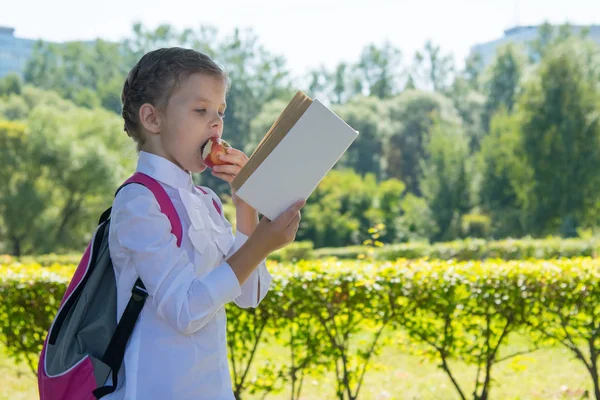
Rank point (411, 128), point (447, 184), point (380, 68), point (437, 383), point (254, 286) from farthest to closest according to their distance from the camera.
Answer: point (380, 68) → point (411, 128) → point (447, 184) → point (437, 383) → point (254, 286)

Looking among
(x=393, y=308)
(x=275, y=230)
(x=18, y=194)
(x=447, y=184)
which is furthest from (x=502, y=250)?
(x=447, y=184)

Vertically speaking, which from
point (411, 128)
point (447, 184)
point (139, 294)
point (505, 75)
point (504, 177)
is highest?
point (505, 75)

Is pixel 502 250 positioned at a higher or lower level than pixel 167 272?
higher

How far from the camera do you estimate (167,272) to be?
1.45 m

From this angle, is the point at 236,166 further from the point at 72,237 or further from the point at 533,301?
the point at 72,237

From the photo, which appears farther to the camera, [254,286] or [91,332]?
[254,286]

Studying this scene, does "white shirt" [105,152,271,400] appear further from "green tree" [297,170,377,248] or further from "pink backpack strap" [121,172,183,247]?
"green tree" [297,170,377,248]

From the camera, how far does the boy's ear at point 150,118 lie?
5.41ft

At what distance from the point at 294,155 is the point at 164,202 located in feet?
0.97

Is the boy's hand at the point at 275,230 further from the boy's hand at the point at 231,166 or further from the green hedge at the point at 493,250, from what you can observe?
the green hedge at the point at 493,250

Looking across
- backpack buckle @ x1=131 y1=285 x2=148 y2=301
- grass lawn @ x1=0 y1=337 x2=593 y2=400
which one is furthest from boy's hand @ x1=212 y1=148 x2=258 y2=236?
grass lawn @ x1=0 y1=337 x2=593 y2=400

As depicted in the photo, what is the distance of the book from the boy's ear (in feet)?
0.88

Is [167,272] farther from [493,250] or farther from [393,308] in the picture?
[493,250]

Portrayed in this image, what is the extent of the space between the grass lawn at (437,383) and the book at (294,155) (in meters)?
4.02
